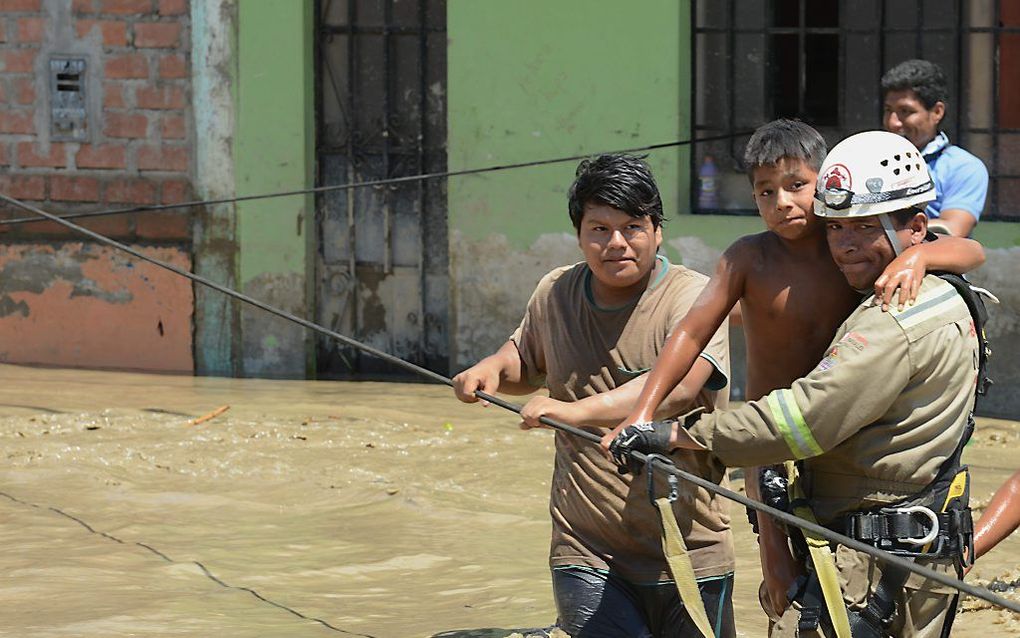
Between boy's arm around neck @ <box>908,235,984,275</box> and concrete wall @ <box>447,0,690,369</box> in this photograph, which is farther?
concrete wall @ <box>447,0,690,369</box>

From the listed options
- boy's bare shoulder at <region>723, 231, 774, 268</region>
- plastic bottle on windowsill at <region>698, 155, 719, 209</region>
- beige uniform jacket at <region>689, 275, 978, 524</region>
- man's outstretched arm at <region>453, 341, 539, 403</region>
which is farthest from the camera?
plastic bottle on windowsill at <region>698, 155, 719, 209</region>

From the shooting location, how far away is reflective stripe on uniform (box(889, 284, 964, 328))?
3.29m

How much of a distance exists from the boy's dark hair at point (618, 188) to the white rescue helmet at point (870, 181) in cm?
56

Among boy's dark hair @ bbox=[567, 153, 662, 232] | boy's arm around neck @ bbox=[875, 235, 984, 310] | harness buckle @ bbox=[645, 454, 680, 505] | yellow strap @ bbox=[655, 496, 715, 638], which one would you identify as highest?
boy's dark hair @ bbox=[567, 153, 662, 232]

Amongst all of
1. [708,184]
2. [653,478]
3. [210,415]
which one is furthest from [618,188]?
[708,184]

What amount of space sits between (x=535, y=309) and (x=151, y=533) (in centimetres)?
273

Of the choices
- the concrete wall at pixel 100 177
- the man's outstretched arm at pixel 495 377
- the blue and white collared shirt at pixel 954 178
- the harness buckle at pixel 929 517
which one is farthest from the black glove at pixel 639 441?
the concrete wall at pixel 100 177

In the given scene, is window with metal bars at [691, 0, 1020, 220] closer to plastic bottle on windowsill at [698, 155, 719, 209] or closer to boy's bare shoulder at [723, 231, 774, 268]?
plastic bottle on windowsill at [698, 155, 719, 209]

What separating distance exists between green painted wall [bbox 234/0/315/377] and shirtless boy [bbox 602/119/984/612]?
18.9 ft

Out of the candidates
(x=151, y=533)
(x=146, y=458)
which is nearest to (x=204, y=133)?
(x=146, y=458)

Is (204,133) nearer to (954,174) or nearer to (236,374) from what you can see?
(236,374)

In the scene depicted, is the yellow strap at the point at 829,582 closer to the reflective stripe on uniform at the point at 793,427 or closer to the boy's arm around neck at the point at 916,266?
the reflective stripe on uniform at the point at 793,427

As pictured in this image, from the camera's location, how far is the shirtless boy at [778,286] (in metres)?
3.59

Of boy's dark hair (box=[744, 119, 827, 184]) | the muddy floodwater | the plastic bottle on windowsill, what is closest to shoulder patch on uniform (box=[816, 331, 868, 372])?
boy's dark hair (box=[744, 119, 827, 184])
